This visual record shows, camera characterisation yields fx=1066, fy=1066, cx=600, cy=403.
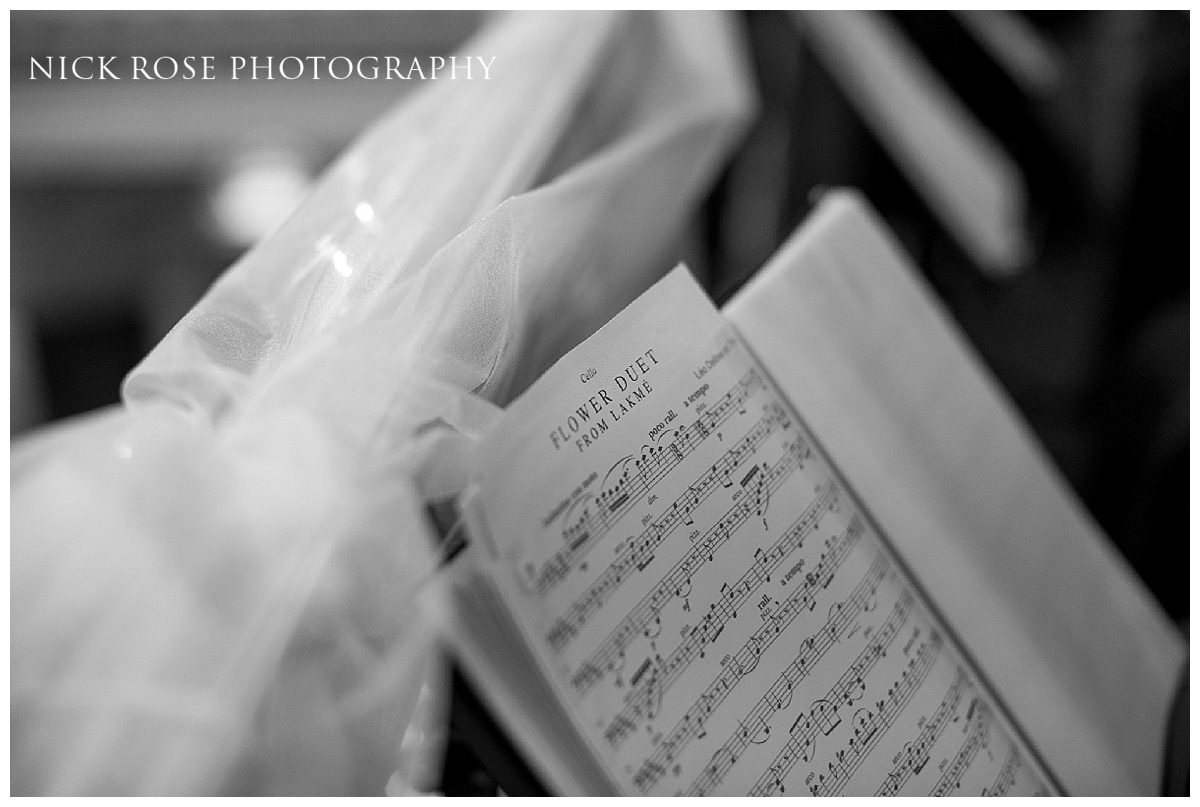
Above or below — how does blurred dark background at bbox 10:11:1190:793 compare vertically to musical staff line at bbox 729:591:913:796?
below

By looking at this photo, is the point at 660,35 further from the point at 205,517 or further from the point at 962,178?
the point at 205,517

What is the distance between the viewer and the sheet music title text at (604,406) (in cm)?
37

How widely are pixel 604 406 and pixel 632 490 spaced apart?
0.03 m

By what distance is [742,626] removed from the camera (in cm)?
40

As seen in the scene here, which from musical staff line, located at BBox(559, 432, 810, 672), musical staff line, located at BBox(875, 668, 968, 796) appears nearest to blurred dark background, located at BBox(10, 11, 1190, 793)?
musical staff line, located at BBox(559, 432, 810, 672)

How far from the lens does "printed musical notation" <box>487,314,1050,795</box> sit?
1.14 feet

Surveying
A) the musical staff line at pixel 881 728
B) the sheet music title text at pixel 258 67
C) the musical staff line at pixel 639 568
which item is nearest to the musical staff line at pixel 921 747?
the musical staff line at pixel 881 728

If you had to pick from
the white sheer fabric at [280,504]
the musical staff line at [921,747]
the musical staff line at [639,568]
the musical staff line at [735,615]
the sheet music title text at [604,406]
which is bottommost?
the musical staff line at [921,747]

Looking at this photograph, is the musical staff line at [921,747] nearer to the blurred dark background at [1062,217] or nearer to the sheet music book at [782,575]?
the sheet music book at [782,575]

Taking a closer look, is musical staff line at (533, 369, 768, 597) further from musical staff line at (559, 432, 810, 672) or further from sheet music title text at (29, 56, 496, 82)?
sheet music title text at (29, 56, 496, 82)

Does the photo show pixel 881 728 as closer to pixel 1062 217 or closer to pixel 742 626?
pixel 742 626

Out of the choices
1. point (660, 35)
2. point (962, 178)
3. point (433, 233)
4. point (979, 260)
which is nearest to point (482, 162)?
point (433, 233)

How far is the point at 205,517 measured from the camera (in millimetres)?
291

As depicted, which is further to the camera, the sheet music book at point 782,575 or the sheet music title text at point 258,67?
the sheet music title text at point 258,67
